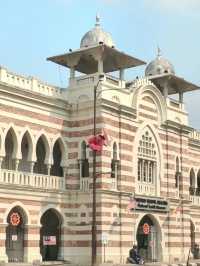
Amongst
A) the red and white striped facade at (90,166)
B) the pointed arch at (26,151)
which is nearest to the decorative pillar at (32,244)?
the red and white striped facade at (90,166)

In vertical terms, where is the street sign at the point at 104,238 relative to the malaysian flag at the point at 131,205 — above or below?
below

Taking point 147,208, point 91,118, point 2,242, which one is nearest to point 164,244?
point 147,208

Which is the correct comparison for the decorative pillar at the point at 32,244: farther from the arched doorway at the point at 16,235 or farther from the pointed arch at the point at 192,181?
the pointed arch at the point at 192,181

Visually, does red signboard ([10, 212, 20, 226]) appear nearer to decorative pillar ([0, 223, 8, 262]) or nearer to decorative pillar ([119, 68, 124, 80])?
decorative pillar ([0, 223, 8, 262])

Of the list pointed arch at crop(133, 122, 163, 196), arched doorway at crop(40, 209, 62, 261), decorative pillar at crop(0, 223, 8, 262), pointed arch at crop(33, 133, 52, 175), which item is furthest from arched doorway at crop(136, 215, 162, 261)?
decorative pillar at crop(0, 223, 8, 262)

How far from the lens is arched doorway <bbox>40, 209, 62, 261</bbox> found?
37281 millimetres

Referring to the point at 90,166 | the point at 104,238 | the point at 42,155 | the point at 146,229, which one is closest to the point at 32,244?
the point at 104,238

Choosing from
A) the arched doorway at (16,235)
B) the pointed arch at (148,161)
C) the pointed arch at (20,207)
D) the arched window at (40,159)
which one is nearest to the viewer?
the pointed arch at (20,207)

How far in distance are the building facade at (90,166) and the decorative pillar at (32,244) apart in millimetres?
61

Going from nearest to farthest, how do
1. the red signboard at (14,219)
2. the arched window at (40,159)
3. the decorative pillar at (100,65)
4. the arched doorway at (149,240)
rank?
the red signboard at (14,219), the arched window at (40,159), the decorative pillar at (100,65), the arched doorway at (149,240)

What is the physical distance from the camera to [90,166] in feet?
124

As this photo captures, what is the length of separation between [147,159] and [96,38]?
9.13m

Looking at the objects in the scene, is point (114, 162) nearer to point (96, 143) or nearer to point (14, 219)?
point (96, 143)

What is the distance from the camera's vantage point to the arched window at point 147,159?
41219 mm
